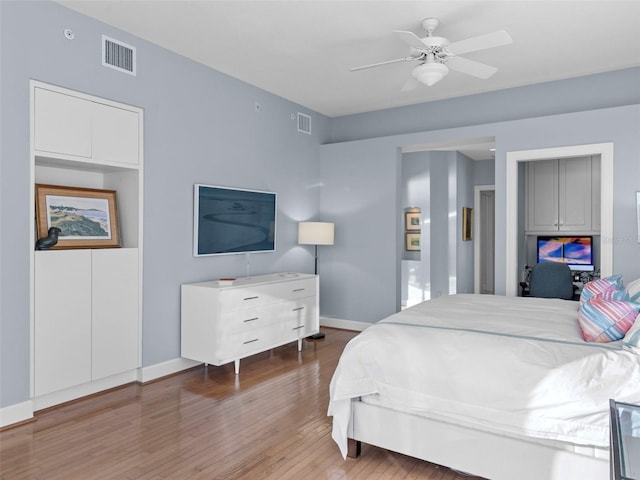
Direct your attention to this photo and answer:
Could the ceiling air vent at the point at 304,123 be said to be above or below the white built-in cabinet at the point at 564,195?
above

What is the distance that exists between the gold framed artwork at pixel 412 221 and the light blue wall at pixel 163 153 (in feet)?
6.37

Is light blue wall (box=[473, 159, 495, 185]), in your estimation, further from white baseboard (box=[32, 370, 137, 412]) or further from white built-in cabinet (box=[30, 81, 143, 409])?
white baseboard (box=[32, 370, 137, 412])

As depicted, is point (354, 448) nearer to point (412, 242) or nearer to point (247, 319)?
point (247, 319)

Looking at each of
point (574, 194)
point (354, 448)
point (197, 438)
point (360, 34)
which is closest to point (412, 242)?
point (574, 194)

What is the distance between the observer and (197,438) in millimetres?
2697

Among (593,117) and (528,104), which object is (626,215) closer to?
(593,117)

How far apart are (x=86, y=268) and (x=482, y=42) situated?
10.3ft

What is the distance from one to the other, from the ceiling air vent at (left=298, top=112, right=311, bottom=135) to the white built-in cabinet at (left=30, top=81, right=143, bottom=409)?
2305 millimetres

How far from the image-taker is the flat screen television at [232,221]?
4.15 metres

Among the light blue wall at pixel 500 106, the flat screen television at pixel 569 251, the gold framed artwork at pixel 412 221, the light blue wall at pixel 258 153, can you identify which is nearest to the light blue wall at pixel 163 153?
the light blue wall at pixel 258 153

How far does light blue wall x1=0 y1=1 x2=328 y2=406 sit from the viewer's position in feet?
9.38

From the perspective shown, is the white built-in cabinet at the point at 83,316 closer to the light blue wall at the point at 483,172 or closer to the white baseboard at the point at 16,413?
the white baseboard at the point at 16,413

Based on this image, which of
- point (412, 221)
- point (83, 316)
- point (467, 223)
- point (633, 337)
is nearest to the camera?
point (633, 337)

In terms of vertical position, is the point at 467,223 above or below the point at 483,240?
above
